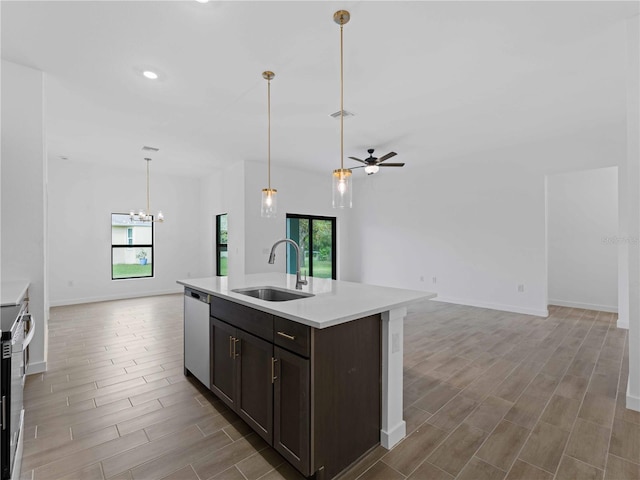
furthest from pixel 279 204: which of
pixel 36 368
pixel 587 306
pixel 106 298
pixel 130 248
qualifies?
pixel 587 306

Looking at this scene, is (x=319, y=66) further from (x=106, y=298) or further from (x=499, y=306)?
(x=106, y=298)

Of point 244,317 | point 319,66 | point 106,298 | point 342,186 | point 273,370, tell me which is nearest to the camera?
point 273,370

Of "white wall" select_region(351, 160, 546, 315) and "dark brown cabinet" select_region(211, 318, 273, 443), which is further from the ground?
"white wall" select_region(351, 160, 546, 315)

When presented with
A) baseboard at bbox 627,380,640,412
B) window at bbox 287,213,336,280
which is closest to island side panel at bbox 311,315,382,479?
baseboard at bbox 627,380,640,412

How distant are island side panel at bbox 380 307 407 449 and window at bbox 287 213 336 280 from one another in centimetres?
510

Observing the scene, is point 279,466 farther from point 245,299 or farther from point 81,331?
point 81,331

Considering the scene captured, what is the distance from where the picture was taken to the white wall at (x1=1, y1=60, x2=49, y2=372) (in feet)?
9.52

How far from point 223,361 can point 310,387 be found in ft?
3.41

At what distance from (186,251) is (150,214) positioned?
1216 millimetres

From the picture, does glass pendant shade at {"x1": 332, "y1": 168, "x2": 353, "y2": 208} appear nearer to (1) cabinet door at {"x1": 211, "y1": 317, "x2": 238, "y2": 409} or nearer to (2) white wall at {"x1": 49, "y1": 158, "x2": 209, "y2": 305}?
(1) cabinet door at {"x1": 211, "y1": 317, "x2": 238, "y2": 409}

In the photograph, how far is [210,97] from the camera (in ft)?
11.5

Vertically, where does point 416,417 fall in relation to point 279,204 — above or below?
below

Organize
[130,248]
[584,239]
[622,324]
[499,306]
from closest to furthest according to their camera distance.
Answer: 1. [622,324]
2. [499,306]
3. [584,239]
4. [130,248]

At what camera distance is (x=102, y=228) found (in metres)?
6.73
